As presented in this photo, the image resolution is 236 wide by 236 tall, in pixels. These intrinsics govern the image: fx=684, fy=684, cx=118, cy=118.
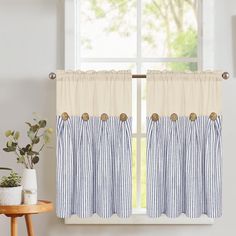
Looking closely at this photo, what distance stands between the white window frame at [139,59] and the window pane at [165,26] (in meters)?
0.05

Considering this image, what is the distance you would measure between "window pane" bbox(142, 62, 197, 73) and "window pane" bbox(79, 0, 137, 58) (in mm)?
123

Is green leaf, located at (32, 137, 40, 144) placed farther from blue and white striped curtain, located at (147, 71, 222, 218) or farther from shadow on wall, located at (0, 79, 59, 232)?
blue and white striped curtain, located at (147, 71, 222, 218)

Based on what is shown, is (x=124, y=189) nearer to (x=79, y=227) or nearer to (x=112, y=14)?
(x=79, y=227)

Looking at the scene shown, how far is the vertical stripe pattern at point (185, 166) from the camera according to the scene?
13.5ft

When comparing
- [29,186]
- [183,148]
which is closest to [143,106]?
[183,148]

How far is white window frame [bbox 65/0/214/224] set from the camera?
429 cm

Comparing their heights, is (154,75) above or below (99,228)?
above

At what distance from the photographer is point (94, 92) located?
4.17 meters

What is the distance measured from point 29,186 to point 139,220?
2.55 feet

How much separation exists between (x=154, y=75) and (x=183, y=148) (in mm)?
478

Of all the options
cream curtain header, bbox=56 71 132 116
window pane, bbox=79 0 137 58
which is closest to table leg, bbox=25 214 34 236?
cream curtain header, bbox=56 71 132 116

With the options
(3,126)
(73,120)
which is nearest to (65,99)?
(73,120)

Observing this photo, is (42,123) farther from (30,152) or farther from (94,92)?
(94,92)

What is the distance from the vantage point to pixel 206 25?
14.3 feet
